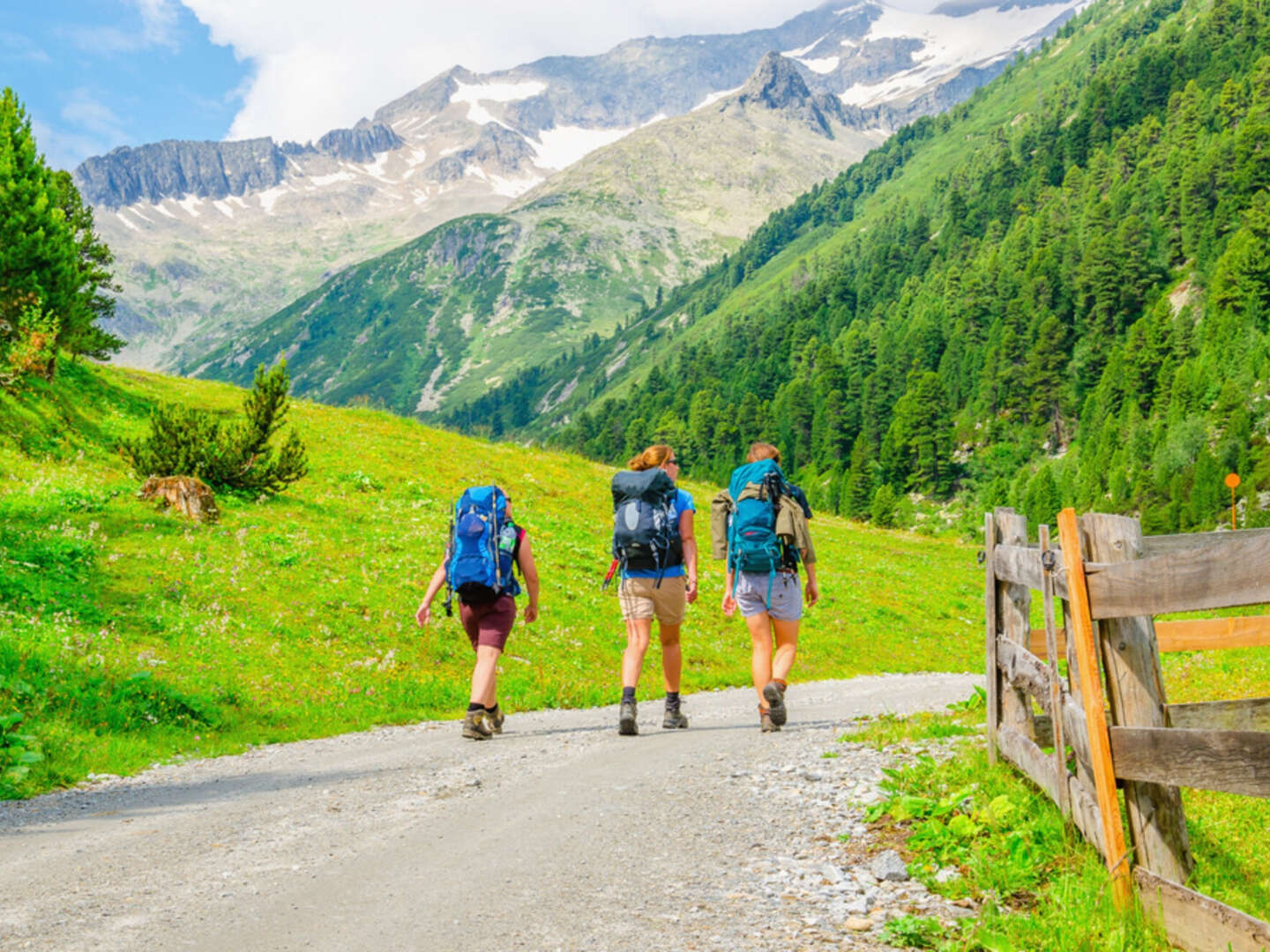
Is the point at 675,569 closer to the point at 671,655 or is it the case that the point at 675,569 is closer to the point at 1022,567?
the point at 671,655

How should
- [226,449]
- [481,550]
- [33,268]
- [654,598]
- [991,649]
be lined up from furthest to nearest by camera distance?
1. [33,268]
2. [226,449]
3. [654,598]
4. [481,550]
5. [991,649]

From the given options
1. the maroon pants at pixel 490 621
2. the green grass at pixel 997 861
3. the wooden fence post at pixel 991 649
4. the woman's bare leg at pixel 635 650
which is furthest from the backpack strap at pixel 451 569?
the wooden fence post at pixel 991 649

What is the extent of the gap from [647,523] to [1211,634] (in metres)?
6.73

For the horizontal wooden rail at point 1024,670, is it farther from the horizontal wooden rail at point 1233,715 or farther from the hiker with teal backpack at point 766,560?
the hiker with teal backpack at point 766,560

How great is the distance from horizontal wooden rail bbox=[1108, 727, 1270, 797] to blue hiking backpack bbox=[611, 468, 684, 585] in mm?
7538

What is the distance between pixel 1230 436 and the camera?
127125 millimetres

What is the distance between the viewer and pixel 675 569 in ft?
42.8

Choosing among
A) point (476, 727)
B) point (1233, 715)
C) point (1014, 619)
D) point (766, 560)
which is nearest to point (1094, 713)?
point (1233, 715)

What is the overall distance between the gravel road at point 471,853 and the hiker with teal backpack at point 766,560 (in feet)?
3.85

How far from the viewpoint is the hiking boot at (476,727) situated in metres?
12.9

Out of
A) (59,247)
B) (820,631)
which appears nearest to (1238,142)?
(820,631)

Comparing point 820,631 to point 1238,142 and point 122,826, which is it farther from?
point 1238,142

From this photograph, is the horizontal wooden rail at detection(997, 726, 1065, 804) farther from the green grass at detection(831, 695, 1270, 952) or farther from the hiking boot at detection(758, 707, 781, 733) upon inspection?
the hiking boot at detection(758, 707, 781, 733)

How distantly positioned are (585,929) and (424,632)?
46.2ft
